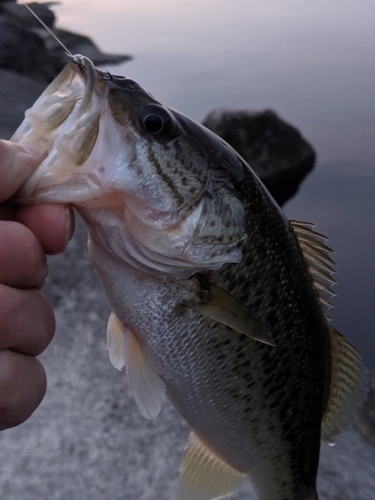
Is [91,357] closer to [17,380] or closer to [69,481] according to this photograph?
[69,481]

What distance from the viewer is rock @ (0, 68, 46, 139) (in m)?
4.83

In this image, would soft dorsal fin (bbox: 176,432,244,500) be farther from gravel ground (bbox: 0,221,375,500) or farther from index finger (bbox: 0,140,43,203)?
index finger (bbox: 0,140,43,203)

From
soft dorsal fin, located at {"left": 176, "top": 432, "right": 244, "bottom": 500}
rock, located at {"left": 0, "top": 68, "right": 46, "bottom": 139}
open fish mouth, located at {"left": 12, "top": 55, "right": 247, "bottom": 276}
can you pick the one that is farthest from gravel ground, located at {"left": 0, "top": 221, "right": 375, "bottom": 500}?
→ rock, located at {"left": 0, "top": 68, "right": 46, "bottom": 139}

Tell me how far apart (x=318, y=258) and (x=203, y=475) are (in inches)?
25.3

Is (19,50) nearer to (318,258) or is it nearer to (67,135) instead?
(318,258)

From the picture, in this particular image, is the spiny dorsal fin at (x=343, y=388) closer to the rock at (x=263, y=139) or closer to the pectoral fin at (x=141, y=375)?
the pectoral fin at (x=141, y=375)

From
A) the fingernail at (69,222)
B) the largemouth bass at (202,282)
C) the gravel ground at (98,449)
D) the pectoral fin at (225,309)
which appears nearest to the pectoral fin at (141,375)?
the largemouth bass at (202,282)

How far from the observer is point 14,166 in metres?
0.71

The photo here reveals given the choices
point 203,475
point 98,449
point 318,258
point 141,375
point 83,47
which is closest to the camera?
point 141,375

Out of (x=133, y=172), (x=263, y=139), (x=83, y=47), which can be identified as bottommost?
(x=83, y=47)

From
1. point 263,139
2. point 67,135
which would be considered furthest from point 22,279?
point 263,139

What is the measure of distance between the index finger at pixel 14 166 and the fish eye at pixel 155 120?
19 cm

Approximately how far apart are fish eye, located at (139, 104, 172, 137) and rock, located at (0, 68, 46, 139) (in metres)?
3.91

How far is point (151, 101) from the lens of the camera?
0.86m
